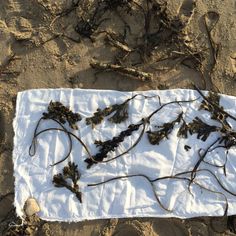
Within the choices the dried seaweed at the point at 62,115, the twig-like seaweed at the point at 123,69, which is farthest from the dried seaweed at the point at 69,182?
the twig-like seaweed at the point at 123,69

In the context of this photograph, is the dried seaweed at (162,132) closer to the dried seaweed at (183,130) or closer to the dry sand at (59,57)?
the dried seaweed at (183,130)

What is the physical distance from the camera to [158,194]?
139 inches

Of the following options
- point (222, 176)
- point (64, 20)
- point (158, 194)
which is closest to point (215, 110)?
point (222, 176)

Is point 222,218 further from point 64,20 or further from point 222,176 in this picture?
point 64,20

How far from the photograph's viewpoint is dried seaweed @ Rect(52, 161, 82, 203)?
11.5 feet

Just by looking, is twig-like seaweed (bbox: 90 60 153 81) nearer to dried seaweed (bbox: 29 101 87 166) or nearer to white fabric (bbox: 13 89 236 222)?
white fabric (bbox: 13 89 236 222)

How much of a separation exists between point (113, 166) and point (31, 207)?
0.69 m

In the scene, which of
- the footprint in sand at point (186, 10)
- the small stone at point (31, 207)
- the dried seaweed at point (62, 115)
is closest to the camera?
the small stone at point (31, 207)

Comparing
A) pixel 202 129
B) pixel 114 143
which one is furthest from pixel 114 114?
pixel 202 129

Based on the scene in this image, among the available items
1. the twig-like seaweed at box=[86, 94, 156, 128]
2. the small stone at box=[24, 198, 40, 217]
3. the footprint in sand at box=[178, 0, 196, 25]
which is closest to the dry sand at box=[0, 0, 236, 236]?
the footprint in sand at box=[178, 0, 196, 25]

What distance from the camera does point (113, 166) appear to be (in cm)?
355

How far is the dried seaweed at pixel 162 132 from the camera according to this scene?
3574mm

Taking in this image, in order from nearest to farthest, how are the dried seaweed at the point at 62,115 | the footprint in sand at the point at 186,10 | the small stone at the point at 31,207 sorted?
1. the small stone at the point at 31,207
2. the dried seaweed at the point at 62,115
3. the footprint in sand at the point at 186,10

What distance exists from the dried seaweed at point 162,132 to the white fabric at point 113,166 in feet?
0.11
